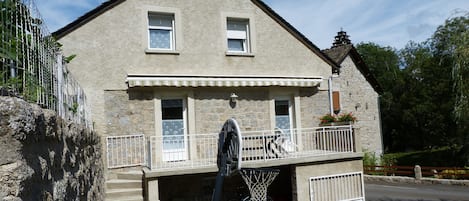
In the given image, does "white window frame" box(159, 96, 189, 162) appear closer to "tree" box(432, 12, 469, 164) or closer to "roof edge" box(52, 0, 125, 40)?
"roof edge" box(52, 0, 125, 40)

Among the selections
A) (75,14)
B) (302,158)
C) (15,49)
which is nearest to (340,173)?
(302,158)

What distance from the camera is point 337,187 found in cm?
1427

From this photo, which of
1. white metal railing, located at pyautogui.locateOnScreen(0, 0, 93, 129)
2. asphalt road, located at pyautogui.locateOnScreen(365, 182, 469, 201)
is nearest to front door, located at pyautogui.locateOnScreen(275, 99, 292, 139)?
asphalt road, located at pyautogui.locateOnScreen(365, 182, 469, 201)

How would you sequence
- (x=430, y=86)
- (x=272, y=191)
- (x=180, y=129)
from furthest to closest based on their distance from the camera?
(x=430, y=86) → (x=272, y=191) → (x=180, y=129)

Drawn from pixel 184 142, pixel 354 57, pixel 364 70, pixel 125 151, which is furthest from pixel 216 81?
pixel 364 70

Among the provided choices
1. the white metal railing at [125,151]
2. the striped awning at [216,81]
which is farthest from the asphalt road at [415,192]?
the white metal railing at [125,151]

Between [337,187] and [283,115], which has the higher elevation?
[283,115]

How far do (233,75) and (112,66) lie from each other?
15.2 feet

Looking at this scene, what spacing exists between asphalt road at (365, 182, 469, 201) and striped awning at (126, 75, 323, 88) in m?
5.75

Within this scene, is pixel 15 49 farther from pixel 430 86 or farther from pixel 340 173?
pixel 430 86

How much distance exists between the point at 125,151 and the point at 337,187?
7639 mm

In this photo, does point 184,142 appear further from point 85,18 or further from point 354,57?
point 354,57

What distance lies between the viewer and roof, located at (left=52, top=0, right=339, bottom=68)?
1312 centimetres

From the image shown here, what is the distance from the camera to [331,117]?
54.6 feet
